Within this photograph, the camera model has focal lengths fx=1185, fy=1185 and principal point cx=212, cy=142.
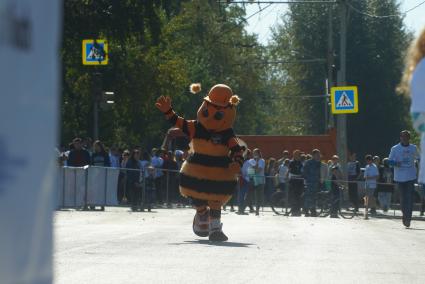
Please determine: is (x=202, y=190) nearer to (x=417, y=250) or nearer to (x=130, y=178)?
(x=417, y=250)

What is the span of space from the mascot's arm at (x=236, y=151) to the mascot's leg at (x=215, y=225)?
22.3 inches

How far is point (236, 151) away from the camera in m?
13.8

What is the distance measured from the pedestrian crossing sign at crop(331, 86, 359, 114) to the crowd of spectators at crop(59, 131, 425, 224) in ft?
7.27

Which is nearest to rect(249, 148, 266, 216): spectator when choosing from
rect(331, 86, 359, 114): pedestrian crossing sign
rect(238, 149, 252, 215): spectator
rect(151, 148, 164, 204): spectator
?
rect(238, 149, 252, 215): spectator

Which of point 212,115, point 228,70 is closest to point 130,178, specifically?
point 212,115

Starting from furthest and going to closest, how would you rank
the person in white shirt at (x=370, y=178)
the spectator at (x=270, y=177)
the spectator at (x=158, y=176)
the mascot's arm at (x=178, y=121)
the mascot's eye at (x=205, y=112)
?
the spectator at (x=270, y=177) → the spectator at (x=158, y=176) → the person in white shirt at (x=370, y=178) → the mascot's eye at (x=205, y=112) → the mascot's arm at (x=178, y=121)

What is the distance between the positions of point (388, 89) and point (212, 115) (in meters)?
51.3

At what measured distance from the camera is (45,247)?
2.45 meters

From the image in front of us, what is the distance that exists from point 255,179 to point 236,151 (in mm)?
16300

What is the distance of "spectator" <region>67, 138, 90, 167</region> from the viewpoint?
1049 inches

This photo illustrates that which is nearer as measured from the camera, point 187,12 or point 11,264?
point 11,264

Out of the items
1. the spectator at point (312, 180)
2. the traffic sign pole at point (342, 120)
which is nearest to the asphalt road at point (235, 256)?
the spectator at point (312, 180)

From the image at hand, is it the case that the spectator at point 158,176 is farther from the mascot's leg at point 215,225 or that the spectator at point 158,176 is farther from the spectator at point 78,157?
the mascot's leg at point 215,225

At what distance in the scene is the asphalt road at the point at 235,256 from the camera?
9266 mm
